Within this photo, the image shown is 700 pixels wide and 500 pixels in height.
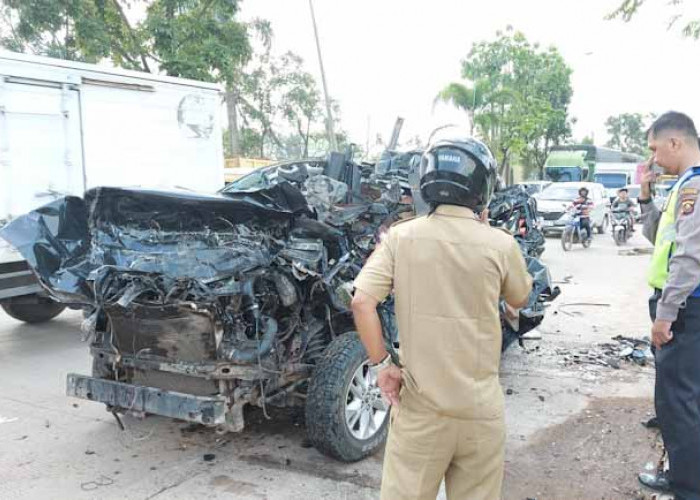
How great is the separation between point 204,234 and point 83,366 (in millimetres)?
3087

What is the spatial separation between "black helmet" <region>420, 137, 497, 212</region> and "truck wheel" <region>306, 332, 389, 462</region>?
1825 millimetres

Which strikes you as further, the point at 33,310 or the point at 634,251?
the point at 634,251

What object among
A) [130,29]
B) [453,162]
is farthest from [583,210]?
[453,162]

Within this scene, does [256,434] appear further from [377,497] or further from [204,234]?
[204,234]

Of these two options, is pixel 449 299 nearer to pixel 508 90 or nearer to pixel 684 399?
pixel 684 399

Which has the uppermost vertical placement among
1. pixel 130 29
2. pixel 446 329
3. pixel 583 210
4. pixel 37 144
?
pixel 130 29

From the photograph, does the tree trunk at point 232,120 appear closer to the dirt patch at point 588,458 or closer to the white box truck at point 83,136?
the white box truck at point 83,136

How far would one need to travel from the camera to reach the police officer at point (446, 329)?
2029 millimetres

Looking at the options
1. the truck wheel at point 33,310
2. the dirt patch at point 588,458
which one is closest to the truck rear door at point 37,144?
the truck wheel at point 33,310

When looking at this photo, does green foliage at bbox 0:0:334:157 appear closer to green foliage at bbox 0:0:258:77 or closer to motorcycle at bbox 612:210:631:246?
green foliage at bbox 0:0:258:77

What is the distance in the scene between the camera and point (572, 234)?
1556 centimetres

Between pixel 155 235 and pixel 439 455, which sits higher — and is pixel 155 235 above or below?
above

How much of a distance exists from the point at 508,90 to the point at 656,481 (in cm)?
2321

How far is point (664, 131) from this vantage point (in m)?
3.23
